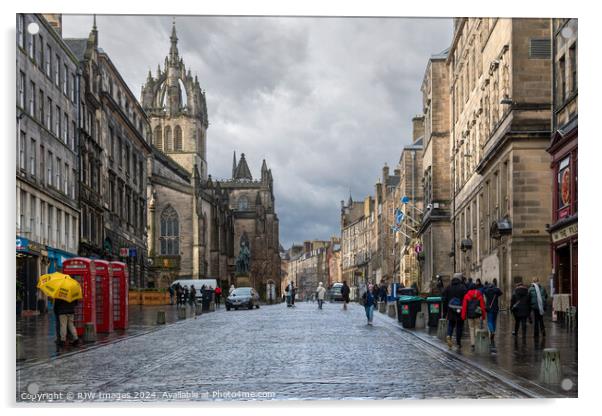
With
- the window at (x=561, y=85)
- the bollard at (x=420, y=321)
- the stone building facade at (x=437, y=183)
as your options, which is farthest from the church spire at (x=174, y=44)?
the stone building facade at (x=437, y=183)

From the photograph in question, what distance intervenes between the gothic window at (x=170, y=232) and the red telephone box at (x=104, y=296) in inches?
2843

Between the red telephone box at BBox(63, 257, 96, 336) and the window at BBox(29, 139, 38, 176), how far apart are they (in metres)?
3.00

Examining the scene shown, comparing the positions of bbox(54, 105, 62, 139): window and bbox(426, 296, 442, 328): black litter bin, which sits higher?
bbox(54, 105, 62, 139): window

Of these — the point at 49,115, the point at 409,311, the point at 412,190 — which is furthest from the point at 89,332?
the point at 412,190

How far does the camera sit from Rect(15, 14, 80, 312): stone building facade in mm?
18688

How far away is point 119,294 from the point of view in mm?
32750

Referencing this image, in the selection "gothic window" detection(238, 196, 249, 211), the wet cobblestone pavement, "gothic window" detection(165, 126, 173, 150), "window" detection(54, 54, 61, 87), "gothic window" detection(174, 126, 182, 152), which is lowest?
the wet cobblestone pavement

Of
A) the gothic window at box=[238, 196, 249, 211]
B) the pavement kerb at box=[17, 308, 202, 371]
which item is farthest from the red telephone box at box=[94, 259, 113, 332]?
the gothic window at box=[238, 196, 249, 211]

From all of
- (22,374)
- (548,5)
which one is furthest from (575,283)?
(22,374)

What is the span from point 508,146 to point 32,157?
64.4ft

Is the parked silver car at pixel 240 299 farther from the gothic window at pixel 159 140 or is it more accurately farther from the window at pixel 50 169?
the gothic window at pixel 159 140

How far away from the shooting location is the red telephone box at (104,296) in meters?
29.8

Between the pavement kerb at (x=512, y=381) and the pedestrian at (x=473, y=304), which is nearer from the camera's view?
the pavement kerb at (x=512, y=381)

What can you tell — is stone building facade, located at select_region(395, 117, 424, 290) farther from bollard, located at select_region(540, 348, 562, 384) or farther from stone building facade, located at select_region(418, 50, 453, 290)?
bollard, located at select_region(540, 348, 562, 384)
